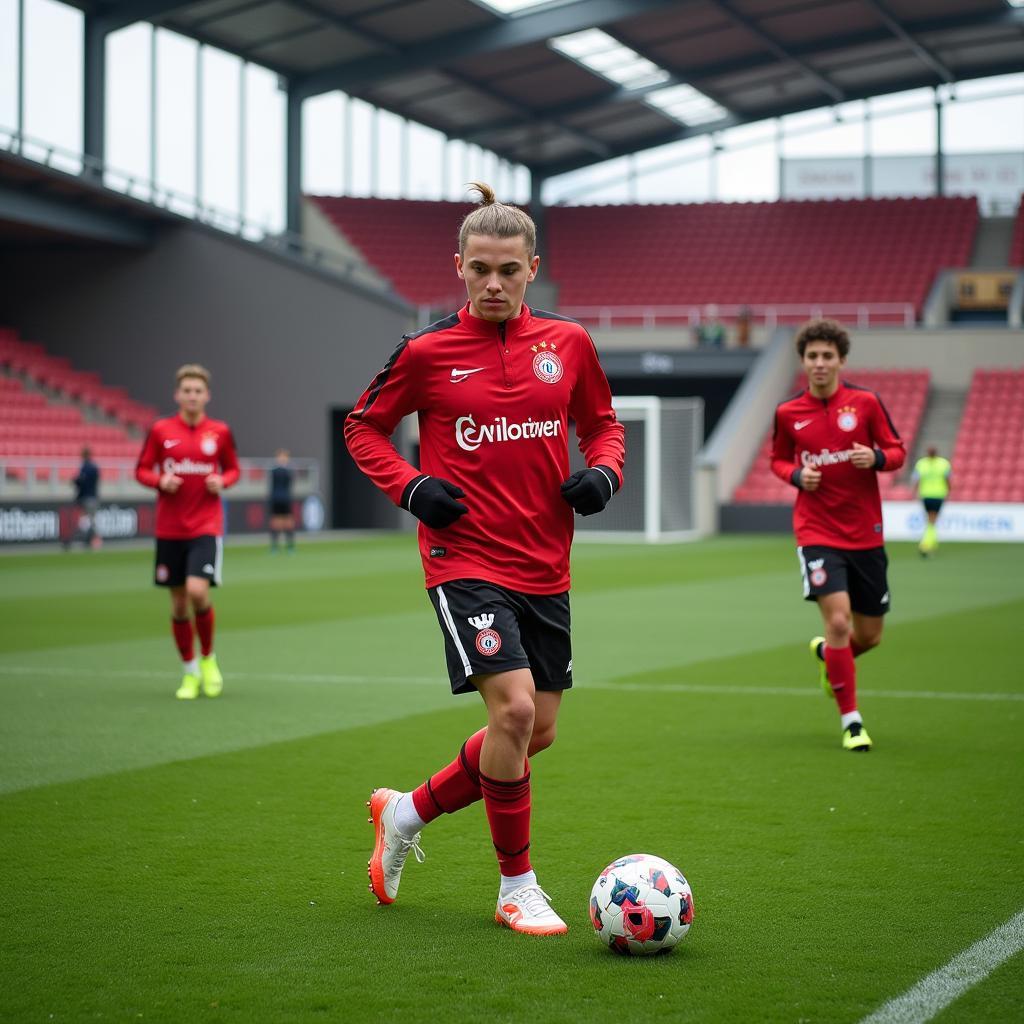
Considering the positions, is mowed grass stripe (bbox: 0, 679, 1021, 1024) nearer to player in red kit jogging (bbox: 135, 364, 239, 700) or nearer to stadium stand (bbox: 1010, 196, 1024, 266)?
player in red kit jogging (bbox: 135, 364, 239, 700)

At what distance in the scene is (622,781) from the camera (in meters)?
7.51

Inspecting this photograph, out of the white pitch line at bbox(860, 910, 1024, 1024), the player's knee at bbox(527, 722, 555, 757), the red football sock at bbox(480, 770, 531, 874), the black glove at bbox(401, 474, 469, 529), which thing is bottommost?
the white pitch line at bbox(860, 910, 1024, 1024)

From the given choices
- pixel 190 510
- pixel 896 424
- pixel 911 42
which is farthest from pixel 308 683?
pixel 911 42

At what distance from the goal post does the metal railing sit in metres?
6.05

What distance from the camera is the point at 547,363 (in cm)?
509

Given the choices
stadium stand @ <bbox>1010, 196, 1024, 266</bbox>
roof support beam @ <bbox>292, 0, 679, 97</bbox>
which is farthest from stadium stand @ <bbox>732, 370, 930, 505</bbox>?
roof support beam @ <bbox>292, 0, 679, 97</bbox>

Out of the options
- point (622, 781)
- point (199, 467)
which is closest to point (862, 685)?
point (622, 781)

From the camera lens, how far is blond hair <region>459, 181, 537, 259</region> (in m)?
4.88

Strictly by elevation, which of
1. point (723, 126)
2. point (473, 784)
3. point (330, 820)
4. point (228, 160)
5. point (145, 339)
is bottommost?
point (330, 820)

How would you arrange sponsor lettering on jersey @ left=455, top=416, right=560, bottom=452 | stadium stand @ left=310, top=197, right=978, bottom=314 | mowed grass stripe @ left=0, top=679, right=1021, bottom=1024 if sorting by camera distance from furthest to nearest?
stadium stand @ left=310, top=197, right=978, bottom=314, sponsor lettering on jersey @ left=455, top=416, right=560, bottom=452, mowed grass stripe @ left=0, top=679, right=1021, bottom=1024

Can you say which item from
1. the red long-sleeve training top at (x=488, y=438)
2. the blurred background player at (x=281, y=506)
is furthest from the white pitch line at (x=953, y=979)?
the blurred background player at (x=281, y=506)

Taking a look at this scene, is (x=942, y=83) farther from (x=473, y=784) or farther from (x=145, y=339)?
(x=473, y=784)

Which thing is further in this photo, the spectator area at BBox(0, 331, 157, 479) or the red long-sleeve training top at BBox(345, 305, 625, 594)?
the spectator area at BBox(0, 331, 157, 479)

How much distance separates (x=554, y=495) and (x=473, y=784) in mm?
976
